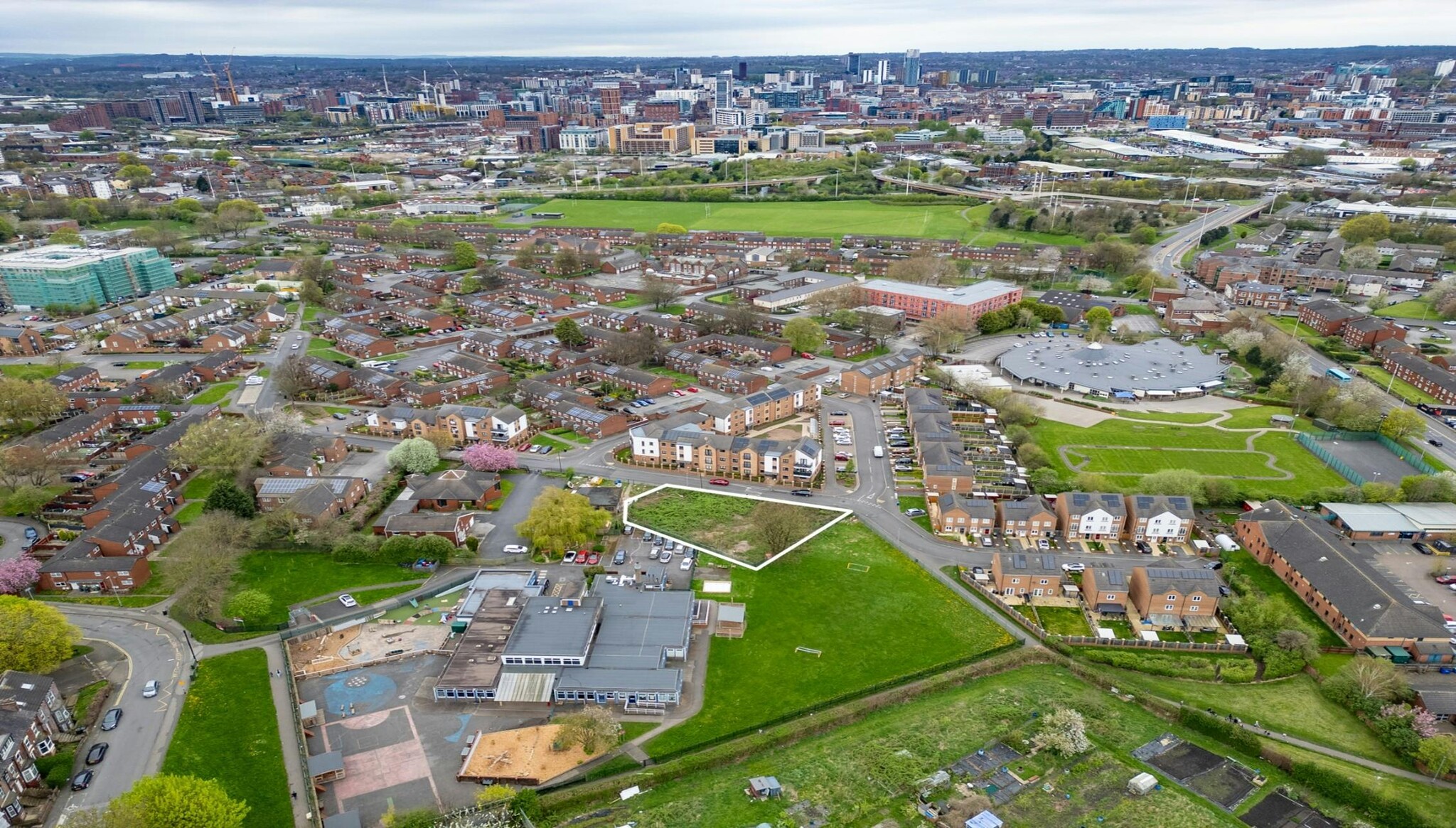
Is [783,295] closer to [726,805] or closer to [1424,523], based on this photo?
[1424,523]

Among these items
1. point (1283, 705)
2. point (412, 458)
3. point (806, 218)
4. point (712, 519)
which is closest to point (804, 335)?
point (712, 519)

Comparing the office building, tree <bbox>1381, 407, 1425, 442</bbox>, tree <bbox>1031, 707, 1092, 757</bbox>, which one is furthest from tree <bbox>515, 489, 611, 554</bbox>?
the office building

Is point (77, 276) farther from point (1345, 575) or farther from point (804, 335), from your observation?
point (1345, 575)

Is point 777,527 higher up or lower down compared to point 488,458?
lower down

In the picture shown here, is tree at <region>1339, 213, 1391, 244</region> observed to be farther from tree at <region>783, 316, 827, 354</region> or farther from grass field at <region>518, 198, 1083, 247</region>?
tree at <region>783, 316, 827, 354</region>

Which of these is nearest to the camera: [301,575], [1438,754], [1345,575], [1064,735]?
[1438,754]

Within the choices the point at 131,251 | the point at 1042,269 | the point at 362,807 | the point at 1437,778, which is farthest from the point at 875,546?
the point at 131,251
